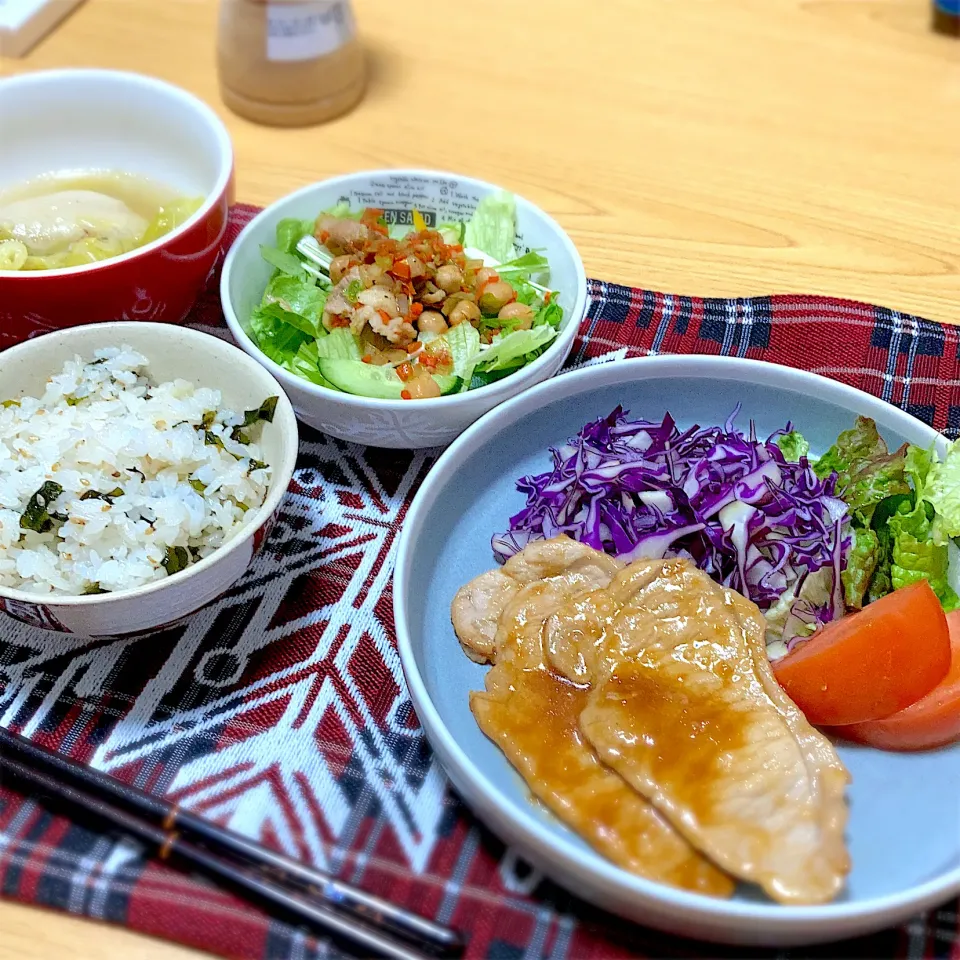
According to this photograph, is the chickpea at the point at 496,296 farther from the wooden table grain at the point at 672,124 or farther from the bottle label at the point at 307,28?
the bottle label at the point at 307,28

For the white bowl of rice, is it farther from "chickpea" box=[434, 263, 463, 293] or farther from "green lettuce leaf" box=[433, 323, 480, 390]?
"chickpea" box=[434, 263, 463, 293]

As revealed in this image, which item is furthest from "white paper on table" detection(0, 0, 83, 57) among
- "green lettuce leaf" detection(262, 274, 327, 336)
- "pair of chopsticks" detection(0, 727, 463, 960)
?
"pair of chopsticks" detection(0, 727, 463, 960)

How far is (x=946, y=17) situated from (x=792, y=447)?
225 cm

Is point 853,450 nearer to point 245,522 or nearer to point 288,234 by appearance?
point 245,522

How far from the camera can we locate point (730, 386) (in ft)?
6.43

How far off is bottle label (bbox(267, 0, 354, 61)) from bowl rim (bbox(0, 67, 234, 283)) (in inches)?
18.3

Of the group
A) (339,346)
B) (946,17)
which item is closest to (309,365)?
(339,346)

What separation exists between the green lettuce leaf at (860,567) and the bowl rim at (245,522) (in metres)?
0.99

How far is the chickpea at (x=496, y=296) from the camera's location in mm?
2061

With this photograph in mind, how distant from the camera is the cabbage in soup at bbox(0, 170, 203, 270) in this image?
204 cm

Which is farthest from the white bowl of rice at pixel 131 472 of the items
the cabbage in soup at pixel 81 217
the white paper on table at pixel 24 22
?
the white paper on table at pixel 24 22

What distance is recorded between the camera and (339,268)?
210 centimetres

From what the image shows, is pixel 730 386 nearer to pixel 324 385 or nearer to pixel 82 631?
pixel 324 385

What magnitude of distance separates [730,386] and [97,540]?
4.07 feet
